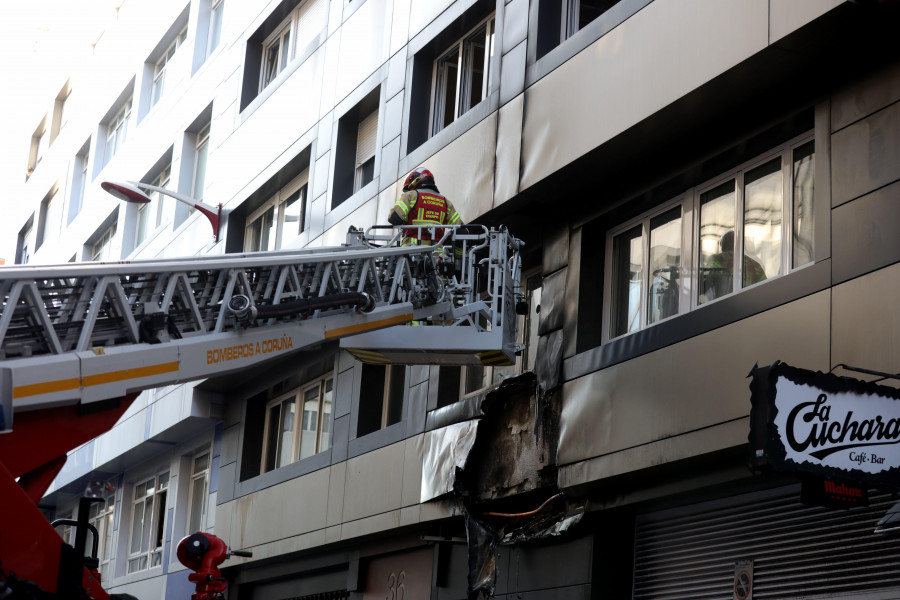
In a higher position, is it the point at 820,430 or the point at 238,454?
the point at 238,454

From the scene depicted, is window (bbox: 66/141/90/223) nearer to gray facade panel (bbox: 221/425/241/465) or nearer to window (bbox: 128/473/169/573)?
window (bbox: 128/473/169/573)

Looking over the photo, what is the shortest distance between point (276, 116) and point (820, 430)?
1645cm

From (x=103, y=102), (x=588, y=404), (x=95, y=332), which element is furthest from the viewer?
(x=103, y=102)

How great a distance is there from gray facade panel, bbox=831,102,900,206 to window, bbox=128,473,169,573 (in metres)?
19.0

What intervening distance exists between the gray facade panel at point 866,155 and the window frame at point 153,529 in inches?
739

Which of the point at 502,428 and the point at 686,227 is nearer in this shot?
the point at 686,227

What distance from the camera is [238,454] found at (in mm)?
22406

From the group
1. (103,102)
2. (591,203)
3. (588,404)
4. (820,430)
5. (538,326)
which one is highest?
(103,102)

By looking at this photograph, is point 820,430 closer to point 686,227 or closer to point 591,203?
point 686,227

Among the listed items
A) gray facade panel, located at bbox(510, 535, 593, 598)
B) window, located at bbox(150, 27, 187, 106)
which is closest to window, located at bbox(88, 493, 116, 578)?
window, located at bbox(150, 27, 187, 106)

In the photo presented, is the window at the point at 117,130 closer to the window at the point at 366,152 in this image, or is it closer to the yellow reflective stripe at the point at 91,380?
the window at the point at 366,152

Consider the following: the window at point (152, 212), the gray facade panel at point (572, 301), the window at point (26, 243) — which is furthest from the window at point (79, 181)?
the gray facade panel at point (572, 301)

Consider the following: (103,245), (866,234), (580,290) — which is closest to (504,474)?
(580,290)

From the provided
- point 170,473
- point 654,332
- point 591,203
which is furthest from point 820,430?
point 170,473
